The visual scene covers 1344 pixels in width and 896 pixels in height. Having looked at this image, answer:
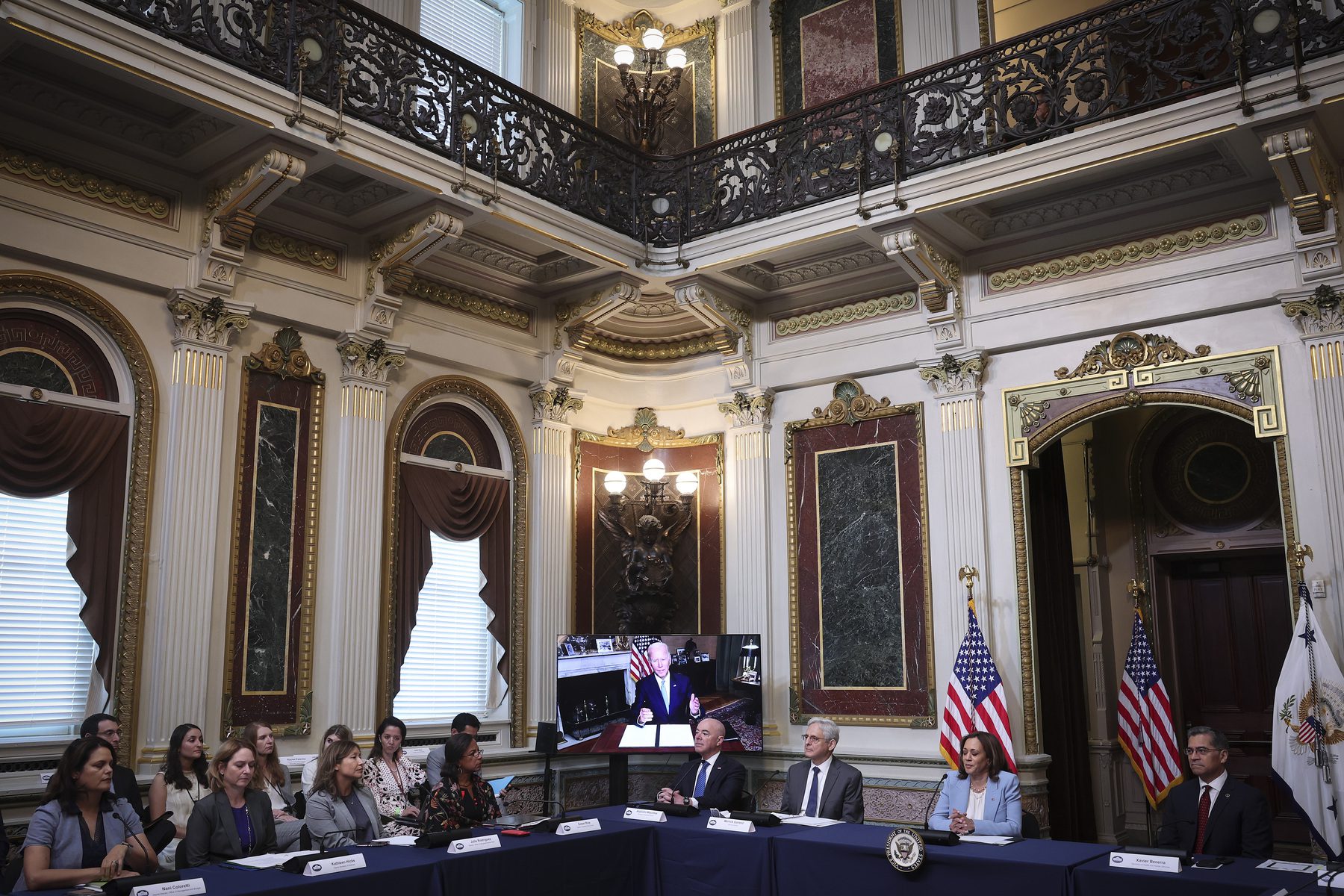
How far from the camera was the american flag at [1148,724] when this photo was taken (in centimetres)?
916

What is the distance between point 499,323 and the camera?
10.7 m

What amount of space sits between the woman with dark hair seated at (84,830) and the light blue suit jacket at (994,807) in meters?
4.13

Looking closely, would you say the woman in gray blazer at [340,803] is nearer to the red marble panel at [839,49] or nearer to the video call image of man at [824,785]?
the video call image of man at [824,785]

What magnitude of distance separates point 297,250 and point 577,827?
17.5 feet

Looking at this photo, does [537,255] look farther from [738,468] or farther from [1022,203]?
[1022,203]

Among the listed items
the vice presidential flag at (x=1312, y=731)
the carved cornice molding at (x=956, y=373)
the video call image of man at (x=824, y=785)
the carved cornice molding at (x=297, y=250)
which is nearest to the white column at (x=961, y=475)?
the carved cornice molding at (x=956, y=373)

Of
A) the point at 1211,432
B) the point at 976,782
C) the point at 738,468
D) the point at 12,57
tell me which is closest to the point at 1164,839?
the point at 976,782

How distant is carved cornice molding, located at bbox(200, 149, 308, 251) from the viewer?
7.86m

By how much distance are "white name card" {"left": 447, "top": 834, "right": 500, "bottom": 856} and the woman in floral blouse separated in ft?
5.91

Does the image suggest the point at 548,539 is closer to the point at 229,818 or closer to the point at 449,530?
the point at 449,530

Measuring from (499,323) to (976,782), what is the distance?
627 centimetres

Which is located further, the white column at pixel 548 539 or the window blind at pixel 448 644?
the white column at pixel 548 539

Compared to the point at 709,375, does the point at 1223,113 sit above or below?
above

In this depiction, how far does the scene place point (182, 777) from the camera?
6801 millimetres
